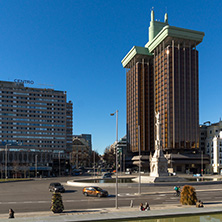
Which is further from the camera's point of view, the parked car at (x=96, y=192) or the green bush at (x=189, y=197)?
the parked car at (x=96, y=192)

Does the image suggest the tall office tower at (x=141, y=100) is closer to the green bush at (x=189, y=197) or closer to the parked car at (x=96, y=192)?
the parked car at (x=96, y=192)

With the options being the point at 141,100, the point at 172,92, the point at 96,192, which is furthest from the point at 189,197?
the point at 141,100

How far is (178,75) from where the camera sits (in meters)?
140

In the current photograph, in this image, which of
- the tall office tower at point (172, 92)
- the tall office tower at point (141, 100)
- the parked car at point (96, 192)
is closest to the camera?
the parked car at point (96, 192)

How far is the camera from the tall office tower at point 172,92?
137875mm

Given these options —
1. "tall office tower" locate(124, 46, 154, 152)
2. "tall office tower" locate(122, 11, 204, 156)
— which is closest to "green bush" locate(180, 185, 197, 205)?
"tall office tower" locate(122, 11, 204, 156)

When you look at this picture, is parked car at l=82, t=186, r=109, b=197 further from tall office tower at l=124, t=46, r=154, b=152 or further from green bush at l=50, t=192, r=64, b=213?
tall office tower at l=124, t=46, r=154, b=152

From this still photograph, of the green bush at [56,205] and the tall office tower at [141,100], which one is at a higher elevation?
the tall office tower at [141,100]

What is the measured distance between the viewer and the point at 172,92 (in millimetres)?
139875

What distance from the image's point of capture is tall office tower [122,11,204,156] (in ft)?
452

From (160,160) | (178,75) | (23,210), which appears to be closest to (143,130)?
(178,75)

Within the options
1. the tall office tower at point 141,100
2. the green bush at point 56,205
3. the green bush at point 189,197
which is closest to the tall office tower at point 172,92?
the tall office tower at point 141,100

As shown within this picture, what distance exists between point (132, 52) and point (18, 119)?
7917 centimetres

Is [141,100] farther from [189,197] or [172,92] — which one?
[189,197]
